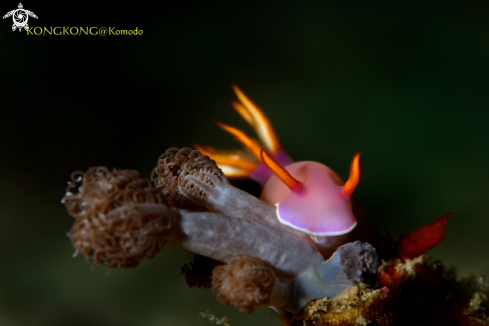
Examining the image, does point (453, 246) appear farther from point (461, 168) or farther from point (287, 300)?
point (287, 300)

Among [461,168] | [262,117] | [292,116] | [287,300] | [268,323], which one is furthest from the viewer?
[292,116]

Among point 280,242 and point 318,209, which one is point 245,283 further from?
point 318,209

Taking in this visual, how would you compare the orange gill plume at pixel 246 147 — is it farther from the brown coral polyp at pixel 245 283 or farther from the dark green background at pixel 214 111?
the dark green background at pixel 214 111

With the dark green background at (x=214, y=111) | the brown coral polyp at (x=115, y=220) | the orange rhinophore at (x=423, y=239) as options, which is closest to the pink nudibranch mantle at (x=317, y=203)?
the orange rhinophore at (x=423, y=239)

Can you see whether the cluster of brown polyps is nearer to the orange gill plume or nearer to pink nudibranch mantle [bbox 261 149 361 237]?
pink nudibranch mantle [bbox 261 149 361 237]

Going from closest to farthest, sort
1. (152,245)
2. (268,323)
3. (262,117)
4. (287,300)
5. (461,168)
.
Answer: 1. (152,245)
2. (287,300)
3. (262,117)
4. (268,323)
5. (461,168)

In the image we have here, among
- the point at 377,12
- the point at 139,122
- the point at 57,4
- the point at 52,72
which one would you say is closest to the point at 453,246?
the point at 377,12
